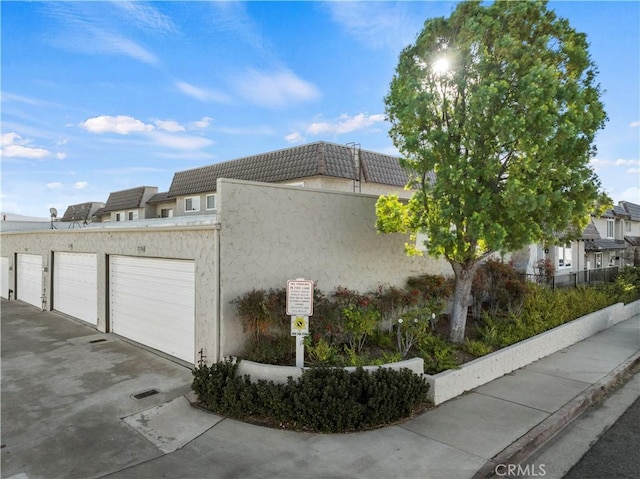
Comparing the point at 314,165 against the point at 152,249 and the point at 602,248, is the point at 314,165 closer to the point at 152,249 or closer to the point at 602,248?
the point at 152,249

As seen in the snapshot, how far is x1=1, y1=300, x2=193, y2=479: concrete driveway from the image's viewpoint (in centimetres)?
506

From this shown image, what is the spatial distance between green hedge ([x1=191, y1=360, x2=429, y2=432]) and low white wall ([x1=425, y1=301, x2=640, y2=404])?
0.51 meters

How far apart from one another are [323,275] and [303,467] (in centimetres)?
464

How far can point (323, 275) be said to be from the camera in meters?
9.07

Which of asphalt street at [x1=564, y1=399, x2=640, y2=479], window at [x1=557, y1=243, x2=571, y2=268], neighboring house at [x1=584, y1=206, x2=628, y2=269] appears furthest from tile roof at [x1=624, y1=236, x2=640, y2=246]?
asphalt street at [x1=564, y1=399, x2=640, y2=479]

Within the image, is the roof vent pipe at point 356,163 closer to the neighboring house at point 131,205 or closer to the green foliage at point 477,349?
the green foliage at point 477,349

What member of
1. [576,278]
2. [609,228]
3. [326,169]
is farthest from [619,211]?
[326,169]

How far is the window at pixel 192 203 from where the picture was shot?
23450 millimetres

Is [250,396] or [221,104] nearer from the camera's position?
[250,396]

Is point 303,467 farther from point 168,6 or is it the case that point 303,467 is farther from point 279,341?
point 168,6

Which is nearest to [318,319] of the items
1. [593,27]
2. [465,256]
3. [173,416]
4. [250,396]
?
[250,396]

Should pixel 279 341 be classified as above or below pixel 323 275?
below

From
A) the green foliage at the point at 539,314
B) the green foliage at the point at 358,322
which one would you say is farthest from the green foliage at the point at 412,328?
the green foliage at the point at 539,314

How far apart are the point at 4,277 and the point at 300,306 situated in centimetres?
2106
